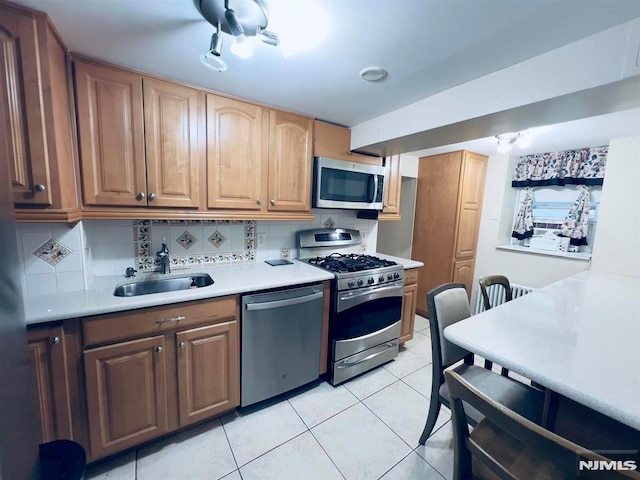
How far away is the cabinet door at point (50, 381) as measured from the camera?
1.19m

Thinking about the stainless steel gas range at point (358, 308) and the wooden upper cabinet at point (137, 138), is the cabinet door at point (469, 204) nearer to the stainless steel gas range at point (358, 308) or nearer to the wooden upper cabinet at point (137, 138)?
the stainless steel gas range at point (358, 308)

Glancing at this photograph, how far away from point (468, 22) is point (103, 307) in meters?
2.06

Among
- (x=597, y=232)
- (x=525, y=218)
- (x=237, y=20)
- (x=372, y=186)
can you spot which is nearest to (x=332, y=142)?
(x=372, y=186)

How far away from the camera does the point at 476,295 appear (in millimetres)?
3699

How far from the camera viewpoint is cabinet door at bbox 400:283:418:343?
259 cm

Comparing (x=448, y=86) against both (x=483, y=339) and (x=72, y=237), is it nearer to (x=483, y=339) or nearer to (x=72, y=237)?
(x=483, y=339)

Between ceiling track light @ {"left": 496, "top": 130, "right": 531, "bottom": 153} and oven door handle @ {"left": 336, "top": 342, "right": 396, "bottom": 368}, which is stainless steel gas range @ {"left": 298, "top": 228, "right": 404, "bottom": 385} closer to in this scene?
oven door handle @ {"left": 336, "top": 342, "right": 396, "bottom": 368}

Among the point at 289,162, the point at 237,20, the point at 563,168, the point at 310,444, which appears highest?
the point at 237,20

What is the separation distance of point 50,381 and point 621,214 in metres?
4.23

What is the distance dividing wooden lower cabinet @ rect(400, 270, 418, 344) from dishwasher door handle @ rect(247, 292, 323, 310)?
1.05 metres

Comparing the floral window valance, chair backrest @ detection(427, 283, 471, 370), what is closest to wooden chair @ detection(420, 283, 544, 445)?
chair backrest @ detection(427, 283, 471, 370)

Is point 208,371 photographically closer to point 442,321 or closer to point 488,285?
point 442,321

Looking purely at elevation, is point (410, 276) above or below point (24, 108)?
below

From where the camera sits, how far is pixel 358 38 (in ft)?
3.93
